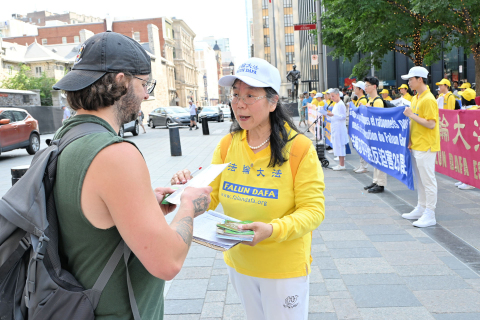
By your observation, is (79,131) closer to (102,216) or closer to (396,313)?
(102,216)

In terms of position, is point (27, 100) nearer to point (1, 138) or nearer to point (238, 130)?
point (1, 138)

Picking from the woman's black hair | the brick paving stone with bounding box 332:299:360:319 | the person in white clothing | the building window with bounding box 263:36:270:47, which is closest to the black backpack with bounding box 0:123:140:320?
the woman's black hair

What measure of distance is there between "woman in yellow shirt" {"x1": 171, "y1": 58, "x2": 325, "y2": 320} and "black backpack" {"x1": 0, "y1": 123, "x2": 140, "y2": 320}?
916mm

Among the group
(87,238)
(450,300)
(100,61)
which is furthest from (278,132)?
(450,300)

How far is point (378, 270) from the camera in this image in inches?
170

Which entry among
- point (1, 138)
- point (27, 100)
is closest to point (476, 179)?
point (1, 138)

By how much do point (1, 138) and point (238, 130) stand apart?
50.6 ft

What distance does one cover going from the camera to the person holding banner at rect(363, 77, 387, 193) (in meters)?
7.96

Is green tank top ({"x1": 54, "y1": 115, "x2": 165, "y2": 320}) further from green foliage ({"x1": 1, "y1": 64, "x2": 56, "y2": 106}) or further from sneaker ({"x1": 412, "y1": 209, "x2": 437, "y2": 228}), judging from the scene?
green foliage ({"x1": 1, "y1": 64, "x2": 56, "y2": 106})

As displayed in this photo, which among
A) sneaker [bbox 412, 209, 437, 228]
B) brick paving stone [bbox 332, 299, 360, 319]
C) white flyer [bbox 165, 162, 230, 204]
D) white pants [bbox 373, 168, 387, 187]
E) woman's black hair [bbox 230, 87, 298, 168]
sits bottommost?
brick paving stone [bbox 332, 299, 360, 319]

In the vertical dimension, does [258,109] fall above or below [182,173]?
above

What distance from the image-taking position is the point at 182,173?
213 centimetres

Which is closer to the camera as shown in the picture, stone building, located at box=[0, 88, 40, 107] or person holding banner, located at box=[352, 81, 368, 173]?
person holding banner, located at box=[352, 81, 368, 173]

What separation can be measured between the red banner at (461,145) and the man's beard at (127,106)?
6.37 m
